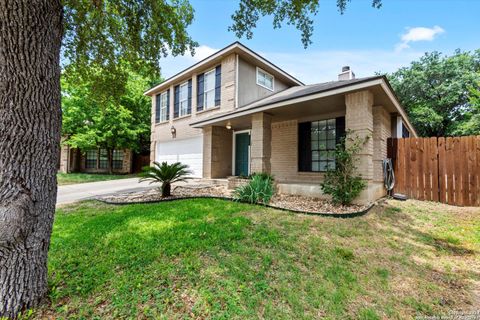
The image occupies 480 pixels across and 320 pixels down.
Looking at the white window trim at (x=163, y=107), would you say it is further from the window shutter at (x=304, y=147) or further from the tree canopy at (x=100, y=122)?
the window shutter at (x=304, y=147)

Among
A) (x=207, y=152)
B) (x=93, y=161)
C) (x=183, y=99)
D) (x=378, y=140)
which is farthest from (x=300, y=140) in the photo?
(x=93, y=161)

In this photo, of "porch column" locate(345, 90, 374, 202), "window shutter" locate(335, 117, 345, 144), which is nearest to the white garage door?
"window shutter" locate(335, 117, 345, 144)

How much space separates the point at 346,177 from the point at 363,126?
4.50 ft

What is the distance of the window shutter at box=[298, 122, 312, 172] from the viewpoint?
8.88 m

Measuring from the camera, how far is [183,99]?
43.5ft

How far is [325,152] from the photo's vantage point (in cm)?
848

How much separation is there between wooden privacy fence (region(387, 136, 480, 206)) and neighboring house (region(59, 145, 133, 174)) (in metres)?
A: 18.4

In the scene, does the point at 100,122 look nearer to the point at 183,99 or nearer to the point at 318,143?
the point at 183,99

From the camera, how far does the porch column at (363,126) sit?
18.4 feet

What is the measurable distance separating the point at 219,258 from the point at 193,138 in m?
10.2

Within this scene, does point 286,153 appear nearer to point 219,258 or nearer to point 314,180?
point 314,180

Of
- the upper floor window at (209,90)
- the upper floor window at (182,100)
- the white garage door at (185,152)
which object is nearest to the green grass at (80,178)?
the white garage door at (185,152)

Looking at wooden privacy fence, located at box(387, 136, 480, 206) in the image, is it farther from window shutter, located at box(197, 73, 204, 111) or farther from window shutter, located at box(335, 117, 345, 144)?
window shutter, located at box(197, 73, 204, 111)

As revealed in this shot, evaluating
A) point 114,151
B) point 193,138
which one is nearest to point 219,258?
point 193,138
